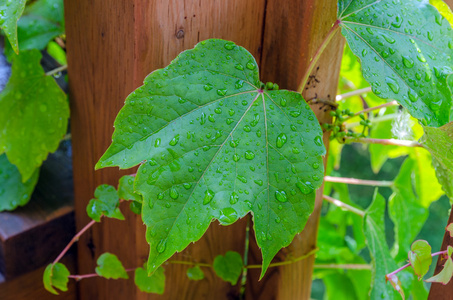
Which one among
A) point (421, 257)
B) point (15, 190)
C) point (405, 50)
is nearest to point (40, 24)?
point (15, 190)

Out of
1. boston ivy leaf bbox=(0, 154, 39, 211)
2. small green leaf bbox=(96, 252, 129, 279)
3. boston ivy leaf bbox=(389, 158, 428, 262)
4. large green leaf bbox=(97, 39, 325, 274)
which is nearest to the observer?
large green leaf bbox=(97, 39, 325, 274)

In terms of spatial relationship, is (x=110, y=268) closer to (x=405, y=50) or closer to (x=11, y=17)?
(x=11, y=17)

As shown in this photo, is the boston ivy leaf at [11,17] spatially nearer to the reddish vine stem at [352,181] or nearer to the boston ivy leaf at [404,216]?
the reddish vine stem at [352,181]

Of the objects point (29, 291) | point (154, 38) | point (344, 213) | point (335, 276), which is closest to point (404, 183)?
point (344, 213)

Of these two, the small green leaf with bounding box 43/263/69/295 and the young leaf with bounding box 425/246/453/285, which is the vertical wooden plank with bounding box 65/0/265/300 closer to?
the small green leaf with bounding box 43/263/69/295

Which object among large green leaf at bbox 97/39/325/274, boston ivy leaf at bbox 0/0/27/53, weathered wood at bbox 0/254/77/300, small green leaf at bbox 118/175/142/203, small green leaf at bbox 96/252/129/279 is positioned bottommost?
weathered wood at bbox 0/254/77/300

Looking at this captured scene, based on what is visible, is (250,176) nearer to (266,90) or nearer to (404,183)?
(266,90)

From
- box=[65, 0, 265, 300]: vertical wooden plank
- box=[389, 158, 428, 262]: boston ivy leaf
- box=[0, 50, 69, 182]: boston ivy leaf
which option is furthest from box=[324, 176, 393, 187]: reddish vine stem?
box=[0, 50, 69, 182]: boston ivy leaf
